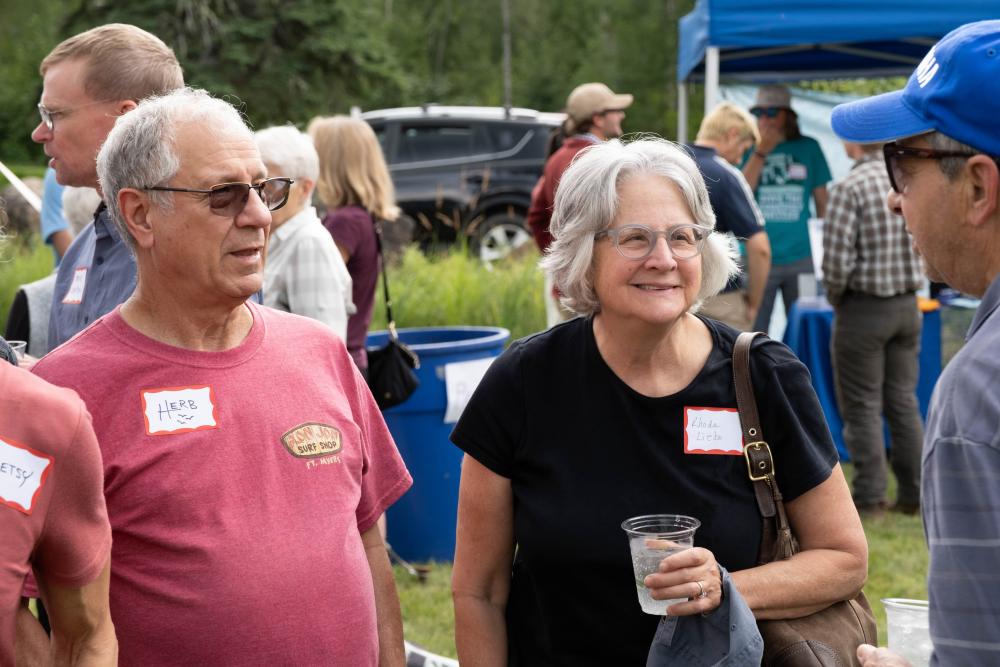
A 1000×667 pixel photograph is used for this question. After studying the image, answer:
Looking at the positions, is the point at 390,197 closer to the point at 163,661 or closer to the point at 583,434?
the point at 583,434

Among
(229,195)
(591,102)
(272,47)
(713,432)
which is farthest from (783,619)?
(272,47)

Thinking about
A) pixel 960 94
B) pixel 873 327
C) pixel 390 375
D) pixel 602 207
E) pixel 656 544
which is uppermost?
pixel 960 94

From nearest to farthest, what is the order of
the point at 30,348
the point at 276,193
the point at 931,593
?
1. the point at 931,593
2. the point at 276,193
3. the point at 30,348

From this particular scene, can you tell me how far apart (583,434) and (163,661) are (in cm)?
88

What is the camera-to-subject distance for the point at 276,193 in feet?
7.29

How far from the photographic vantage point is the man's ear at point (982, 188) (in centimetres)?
148

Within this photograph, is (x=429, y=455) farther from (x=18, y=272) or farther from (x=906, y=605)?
(x=18, y=272)

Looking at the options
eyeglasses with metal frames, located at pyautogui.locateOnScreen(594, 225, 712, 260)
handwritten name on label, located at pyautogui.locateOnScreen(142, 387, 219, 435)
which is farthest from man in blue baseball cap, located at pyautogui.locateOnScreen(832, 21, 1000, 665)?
handwritten name on label, located at pyautogui.locateOnScreen(142, 387, 219, 435)

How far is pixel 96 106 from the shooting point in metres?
2.67

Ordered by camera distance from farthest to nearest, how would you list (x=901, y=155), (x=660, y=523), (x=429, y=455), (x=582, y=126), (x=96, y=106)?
(x=582, y=126), (x=429, y=455), (x=96, y=106), (x=660, y=523), (x=901, y=155)

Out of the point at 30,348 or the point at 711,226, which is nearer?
the point at 711,226

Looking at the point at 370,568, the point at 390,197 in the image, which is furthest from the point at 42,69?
the point at 390,197

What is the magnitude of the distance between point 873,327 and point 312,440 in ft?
14.4

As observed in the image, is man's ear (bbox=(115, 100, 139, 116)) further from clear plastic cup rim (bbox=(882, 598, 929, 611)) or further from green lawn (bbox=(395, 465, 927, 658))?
green lawn (bbox=(395, 465, 927, 658))
